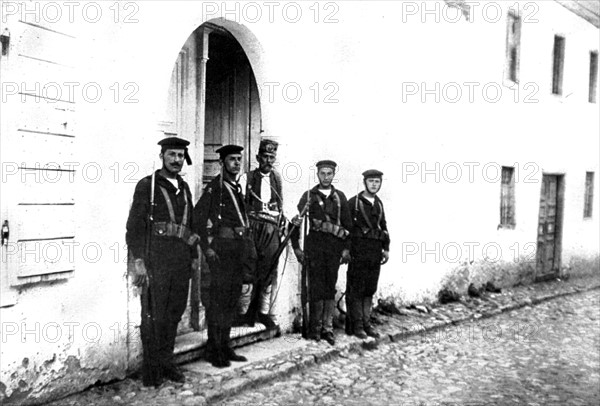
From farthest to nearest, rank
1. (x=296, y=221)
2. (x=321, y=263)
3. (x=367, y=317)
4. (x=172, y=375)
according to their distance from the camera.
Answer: (x=367, y=317) → (x=321, y=263) → (x=296, y=221) → (x=172, y=375)

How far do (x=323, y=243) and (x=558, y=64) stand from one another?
29.0ft

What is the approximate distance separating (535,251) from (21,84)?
10753mm

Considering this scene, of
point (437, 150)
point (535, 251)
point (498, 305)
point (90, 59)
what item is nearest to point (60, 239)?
point (90, 59)

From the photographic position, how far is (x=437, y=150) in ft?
33.7

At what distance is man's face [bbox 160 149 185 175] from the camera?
18.1 ft

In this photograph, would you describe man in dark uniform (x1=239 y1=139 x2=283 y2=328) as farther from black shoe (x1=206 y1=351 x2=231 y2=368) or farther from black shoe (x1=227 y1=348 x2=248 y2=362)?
black shoe (x1=206 y1=351 x2=231 y2=368)

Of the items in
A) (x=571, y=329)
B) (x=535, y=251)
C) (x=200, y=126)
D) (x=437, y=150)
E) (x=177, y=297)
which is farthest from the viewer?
(x=535, y=251)

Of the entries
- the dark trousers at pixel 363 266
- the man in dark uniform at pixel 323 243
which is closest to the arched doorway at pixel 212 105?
the man in dark uniform at pixel 323 243

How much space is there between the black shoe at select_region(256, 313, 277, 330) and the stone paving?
21 cm

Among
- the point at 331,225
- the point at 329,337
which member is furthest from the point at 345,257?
the point at 329,337

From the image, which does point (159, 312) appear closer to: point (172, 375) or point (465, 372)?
point (172, 375)

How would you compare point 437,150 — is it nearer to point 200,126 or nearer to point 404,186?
point 404,186

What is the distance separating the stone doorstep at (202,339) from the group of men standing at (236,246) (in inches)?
5.3

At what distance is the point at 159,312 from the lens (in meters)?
5.57
